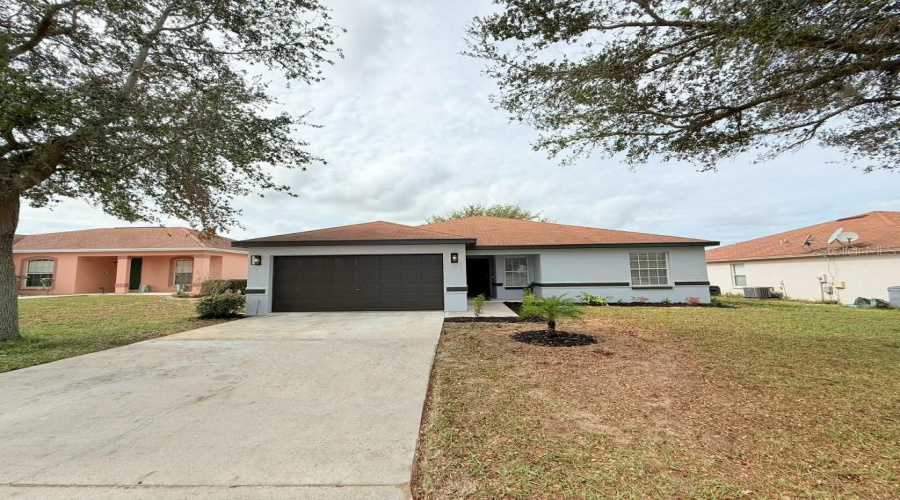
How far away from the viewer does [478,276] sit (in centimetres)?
1691

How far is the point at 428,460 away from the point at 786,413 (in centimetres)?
341

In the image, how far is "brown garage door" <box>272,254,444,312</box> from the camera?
38.2 feet

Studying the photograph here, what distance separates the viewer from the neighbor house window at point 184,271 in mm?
20981

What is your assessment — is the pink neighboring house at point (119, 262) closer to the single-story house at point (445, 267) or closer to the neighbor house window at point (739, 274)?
the single-story house at point (445, 267)

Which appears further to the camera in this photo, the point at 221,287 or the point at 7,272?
the point at 221,287

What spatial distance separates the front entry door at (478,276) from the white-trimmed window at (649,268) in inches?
229

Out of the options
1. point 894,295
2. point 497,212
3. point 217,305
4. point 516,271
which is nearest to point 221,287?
point 217,305

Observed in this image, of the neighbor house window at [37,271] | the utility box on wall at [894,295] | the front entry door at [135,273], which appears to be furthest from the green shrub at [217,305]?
the utility box on wall at [894,295]

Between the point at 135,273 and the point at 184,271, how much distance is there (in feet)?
10.3

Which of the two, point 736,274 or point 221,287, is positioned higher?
point 736,274

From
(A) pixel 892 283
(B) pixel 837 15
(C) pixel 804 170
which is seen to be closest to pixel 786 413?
(B) pixel 837 15

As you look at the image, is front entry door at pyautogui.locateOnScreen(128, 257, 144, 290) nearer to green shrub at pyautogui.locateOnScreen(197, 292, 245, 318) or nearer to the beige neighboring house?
green shrub at pyautogui.locateOnScreen(197, 292, 245, 318)

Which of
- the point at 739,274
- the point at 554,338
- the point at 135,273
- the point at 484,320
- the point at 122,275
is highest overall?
the point at 135,273

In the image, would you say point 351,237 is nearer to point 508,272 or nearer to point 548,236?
point 508,272
